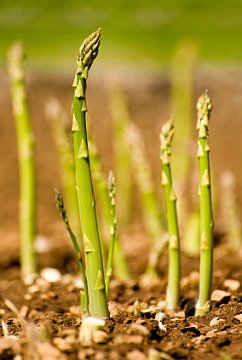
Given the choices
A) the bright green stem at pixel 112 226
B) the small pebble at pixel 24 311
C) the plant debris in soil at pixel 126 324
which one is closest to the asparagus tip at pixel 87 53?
the bright green stem at pixel 112 226

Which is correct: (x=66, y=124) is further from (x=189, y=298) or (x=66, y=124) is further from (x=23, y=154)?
(x=189, y=298)

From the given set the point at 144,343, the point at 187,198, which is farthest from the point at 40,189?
the point at 144,343

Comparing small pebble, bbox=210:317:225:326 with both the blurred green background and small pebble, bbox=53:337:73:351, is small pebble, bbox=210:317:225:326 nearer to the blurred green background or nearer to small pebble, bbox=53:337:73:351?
small pebble, bbox=53:337:73:351

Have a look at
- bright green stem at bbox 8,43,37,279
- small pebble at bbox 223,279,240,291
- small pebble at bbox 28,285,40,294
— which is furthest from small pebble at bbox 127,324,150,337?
bright green stem at bbox 8,43,37,279

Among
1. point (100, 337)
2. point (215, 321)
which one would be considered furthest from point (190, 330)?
point (100, 337)

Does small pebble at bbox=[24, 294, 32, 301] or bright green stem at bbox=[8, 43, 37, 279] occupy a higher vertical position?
bright green stem at bbox=[8, 43, 37, 279]

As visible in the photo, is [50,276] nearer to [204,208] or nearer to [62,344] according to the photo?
[204,208]
